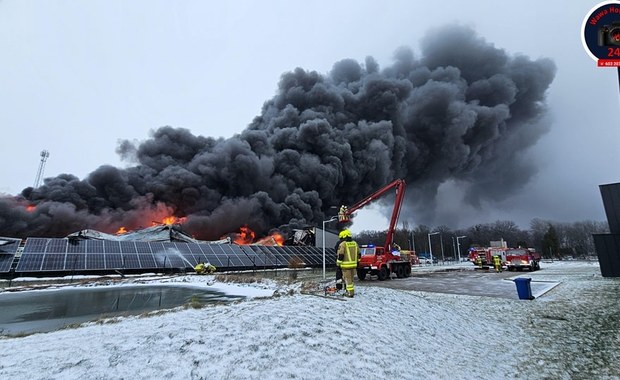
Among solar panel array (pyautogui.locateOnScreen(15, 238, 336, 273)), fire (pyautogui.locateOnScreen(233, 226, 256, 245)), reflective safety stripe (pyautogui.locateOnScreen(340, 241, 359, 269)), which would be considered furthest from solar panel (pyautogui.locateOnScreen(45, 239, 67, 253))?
fire (pyautogui.locateOnScreen(233, 226, 256, 245))

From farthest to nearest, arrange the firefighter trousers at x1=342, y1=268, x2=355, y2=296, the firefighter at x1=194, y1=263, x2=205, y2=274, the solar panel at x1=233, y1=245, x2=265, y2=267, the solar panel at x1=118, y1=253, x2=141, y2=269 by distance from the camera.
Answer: the solar panel at x1=233, y1=245, x2=265, y2=267 < the firefighter at x1=194, y1=263, x2=205, y2=274 < the solar panel at x1=118, y1=253, x2=141, y2=269 < the firefighter trousers at x1=342, y1=268, x2=355, y2=296

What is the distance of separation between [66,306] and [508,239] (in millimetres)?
114506

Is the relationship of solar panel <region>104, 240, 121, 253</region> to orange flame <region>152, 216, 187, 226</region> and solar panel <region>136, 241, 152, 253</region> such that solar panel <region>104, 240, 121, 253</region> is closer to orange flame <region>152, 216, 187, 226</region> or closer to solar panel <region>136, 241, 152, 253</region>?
solar panel <region>136, 241, 152, 253</region>

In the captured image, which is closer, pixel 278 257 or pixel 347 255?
pixel 347 255

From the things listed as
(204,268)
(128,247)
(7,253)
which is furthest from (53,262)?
(204,268)

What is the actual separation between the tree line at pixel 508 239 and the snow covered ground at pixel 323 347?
75.2 metres

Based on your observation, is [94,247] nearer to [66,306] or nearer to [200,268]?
[200,268]

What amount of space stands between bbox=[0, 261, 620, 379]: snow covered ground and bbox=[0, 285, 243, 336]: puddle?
6.62 ft

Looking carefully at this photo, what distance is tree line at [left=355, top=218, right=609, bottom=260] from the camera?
268ft

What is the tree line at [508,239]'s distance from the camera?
81812mm

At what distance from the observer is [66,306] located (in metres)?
10.3

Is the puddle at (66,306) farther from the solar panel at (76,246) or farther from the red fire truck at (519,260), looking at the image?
the red fire truck at (519,260)

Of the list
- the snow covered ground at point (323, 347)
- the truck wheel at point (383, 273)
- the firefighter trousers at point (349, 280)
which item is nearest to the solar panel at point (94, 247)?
the snow covered ground at point (323, 347)

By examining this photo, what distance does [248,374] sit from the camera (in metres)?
3.88
